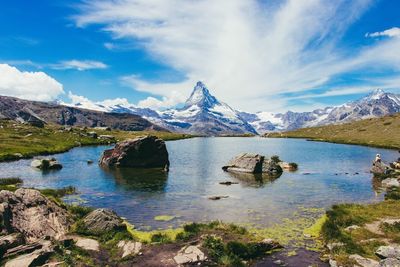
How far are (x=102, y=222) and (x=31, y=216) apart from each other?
717cm

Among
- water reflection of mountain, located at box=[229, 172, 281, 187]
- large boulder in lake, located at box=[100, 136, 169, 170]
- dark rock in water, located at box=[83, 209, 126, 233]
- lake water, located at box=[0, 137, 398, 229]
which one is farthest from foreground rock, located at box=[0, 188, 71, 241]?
large boulder in lake, located at box=[100, 136, 169, 170]

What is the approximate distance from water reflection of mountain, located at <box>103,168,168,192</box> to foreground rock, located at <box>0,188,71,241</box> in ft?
85.5

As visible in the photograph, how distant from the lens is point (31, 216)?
121 feet

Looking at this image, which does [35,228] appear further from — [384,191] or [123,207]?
[384,191]

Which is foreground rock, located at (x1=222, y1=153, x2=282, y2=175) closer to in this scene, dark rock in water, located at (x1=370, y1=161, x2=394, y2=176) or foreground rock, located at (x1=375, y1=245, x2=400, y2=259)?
dark rock in water, located at (x1=370, y1=161, x2=394, y2=176)

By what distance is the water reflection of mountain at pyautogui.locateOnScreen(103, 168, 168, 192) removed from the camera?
2645 inches

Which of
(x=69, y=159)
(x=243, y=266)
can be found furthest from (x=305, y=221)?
(x=69, y=159)

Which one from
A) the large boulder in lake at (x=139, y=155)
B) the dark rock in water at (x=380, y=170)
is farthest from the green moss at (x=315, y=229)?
the large boulder in lake at (x=139, y=155)

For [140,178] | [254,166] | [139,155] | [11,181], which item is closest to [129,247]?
[11,181]

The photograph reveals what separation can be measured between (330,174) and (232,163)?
24475 millimetres

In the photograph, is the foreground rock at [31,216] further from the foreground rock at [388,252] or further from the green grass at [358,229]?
the foreground rock at [388,252]

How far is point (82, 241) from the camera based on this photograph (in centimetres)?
3434

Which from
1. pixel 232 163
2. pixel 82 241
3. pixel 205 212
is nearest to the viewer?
pixel 82 241

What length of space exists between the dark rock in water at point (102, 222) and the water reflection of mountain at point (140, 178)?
2550 centimetres
